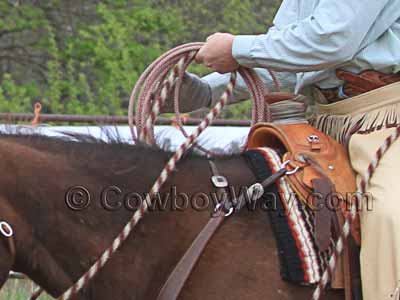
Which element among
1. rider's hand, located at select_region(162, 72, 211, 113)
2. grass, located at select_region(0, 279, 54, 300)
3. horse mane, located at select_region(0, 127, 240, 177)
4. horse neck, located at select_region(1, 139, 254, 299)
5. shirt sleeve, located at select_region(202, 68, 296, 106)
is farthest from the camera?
grass, located at select_region(0, 279, 54, 300)

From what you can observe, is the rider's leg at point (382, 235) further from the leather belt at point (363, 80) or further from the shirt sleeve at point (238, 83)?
the shirt sleeve at point (238, 83)

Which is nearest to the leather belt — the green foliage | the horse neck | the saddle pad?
the saddle pad

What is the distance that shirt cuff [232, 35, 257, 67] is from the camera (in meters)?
3.16

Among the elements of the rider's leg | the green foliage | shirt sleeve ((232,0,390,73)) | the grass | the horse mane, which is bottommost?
the green foliage

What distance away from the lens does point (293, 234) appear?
9.61 feet

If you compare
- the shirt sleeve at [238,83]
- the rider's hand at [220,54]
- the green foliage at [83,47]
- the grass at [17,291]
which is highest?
the rider's hand at [220,54]

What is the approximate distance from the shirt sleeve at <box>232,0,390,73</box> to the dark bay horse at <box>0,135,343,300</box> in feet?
1.80

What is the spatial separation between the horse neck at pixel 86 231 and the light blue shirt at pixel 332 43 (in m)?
0.57

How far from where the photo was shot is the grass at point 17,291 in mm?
5484

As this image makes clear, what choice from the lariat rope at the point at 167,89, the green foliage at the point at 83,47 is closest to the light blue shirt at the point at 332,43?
the lariat rope at the point at 167,89

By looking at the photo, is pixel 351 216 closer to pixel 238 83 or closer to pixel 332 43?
pixel 332 43

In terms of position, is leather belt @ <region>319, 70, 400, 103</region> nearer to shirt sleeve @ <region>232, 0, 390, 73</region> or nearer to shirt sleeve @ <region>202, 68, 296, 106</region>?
shirt sleeve @ <region>232, 0, 390, 73</region>

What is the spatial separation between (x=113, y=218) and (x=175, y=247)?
23 centimetres

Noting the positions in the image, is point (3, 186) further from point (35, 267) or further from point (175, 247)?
point (175, 247)
